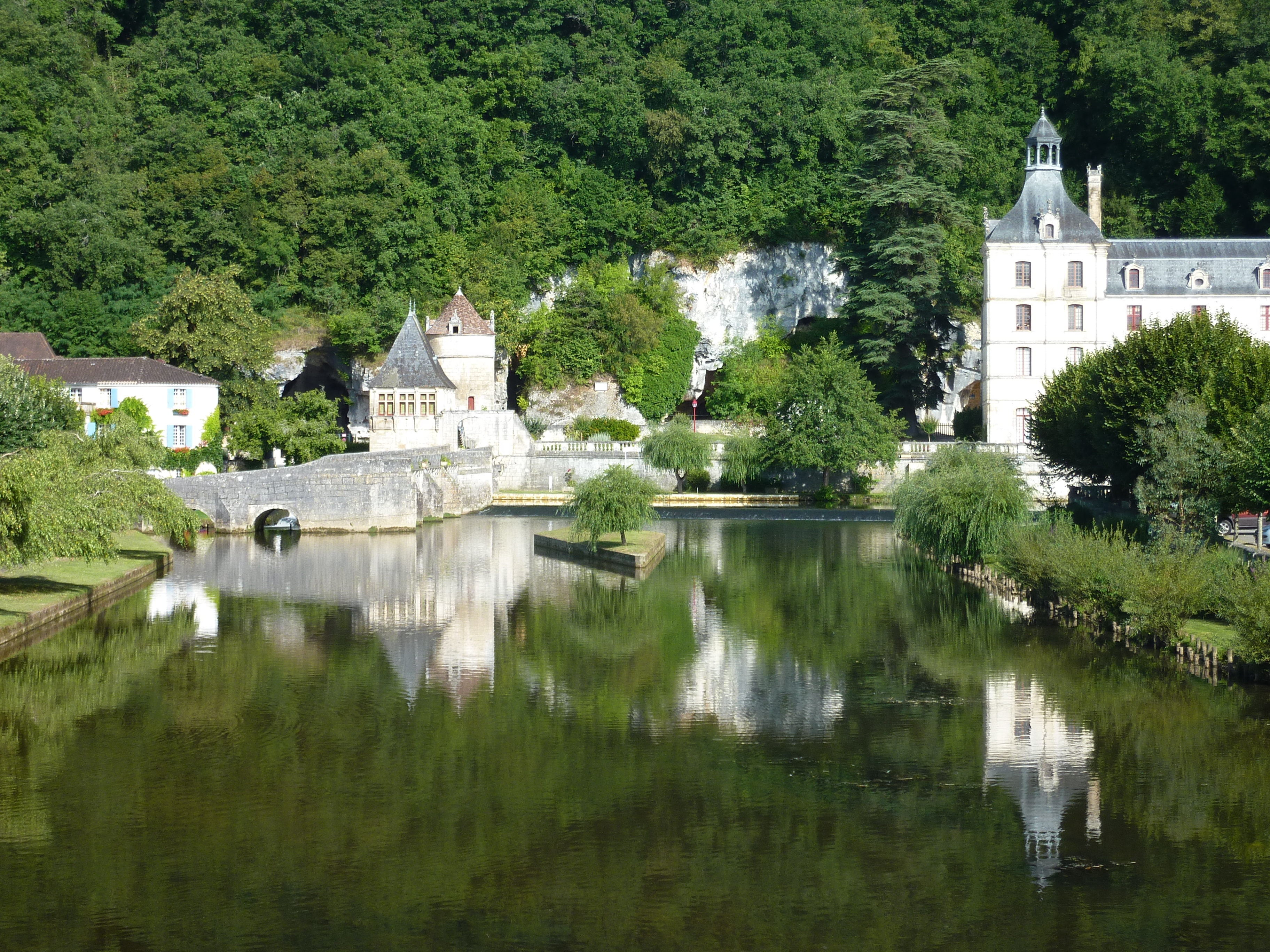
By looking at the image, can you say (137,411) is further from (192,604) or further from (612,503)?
(192,604)

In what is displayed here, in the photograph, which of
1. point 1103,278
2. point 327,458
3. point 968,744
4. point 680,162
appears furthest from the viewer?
point 680,162

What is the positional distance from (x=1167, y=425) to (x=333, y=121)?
50.0 meters

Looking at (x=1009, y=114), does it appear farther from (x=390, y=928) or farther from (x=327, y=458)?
(x=390, y=928)

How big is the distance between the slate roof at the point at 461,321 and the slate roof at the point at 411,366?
101 inches

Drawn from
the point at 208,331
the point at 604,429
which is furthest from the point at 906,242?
the point at 208,331

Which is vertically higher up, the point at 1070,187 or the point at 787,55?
the point at 787,55

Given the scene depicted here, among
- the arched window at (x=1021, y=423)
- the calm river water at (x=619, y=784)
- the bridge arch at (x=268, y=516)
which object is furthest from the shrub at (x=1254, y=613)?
the arched window at (x=1021, y=423)

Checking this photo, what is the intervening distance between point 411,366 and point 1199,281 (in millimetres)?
31877

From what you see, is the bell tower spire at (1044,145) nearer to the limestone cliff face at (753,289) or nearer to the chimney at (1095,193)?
the chimney at (1095,193)

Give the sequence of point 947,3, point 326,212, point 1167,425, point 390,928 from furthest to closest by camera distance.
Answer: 1. point 947,3
2. point 326,212
3. point 1167,425
4. point 390,928

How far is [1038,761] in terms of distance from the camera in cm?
2125

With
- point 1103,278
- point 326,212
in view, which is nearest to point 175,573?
point 326,212

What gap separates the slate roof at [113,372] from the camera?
56906mm

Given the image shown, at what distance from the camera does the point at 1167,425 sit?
110 ft
